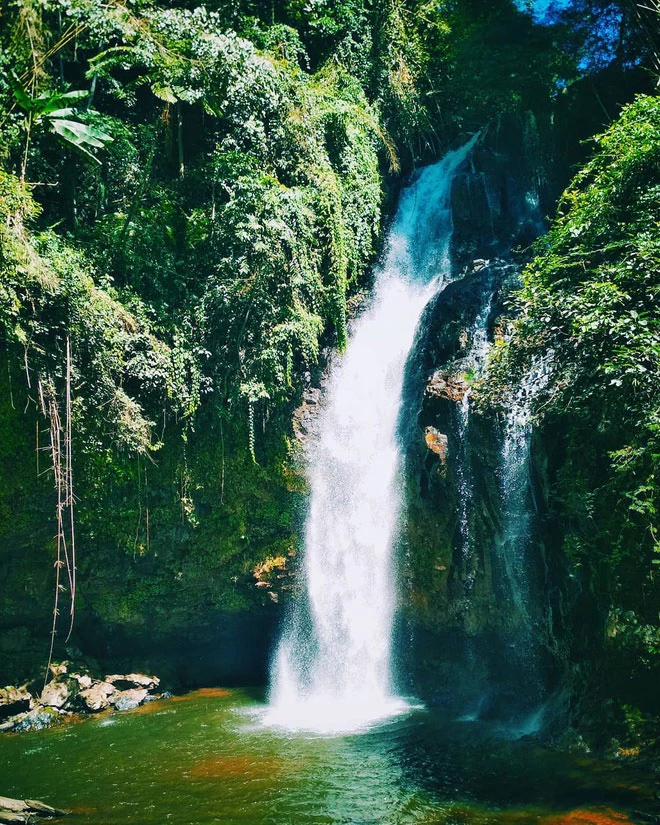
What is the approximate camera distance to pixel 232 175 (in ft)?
38.7

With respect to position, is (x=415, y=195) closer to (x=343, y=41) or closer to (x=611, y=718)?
(x=343, y=41)

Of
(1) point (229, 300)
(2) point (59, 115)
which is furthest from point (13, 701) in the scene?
(2) point (59, 115)

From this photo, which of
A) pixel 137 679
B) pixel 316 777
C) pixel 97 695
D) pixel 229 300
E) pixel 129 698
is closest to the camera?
pixel 316 777

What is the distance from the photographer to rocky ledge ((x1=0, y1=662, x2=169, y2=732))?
10.1 metres

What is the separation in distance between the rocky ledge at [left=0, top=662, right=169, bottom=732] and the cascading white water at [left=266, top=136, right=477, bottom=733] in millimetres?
2523

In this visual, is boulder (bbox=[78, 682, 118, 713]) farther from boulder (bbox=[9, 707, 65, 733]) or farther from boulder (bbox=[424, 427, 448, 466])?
boulder (bbox=[424, 427, 448, 466])

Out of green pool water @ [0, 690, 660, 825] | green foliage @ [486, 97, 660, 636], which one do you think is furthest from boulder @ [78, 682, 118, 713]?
green foliage @ [486, 97, 660, 636]

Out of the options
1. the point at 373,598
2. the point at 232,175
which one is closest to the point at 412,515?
the point at 373,598

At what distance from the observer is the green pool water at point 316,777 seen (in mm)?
5789

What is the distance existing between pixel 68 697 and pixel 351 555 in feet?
18.2

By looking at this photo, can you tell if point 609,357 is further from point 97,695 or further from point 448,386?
point 97,695

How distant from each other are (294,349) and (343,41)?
8.41 m

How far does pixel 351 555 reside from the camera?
37.4 ft

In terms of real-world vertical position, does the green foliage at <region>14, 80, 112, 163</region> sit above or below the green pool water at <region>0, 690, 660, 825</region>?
above
